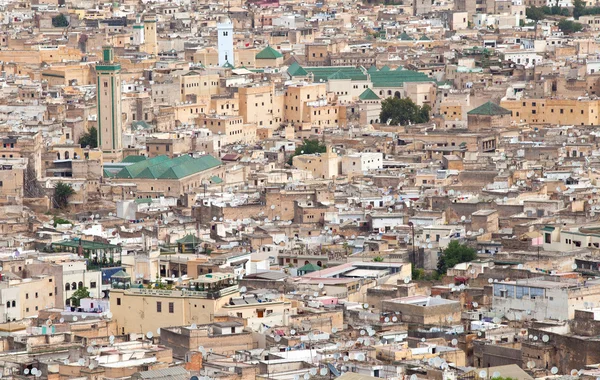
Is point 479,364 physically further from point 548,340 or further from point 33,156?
point 33,156

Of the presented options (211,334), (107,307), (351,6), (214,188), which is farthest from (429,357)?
(351,6)

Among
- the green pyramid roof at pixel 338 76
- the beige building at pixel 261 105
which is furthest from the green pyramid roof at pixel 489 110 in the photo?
the green pyramid roof at pixel 338 76

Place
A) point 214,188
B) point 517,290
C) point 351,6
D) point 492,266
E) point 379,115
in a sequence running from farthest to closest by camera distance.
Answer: point 351,6
point 379,115
point 214,188
point 492,266
point 517,290

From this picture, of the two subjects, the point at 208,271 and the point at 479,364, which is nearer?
the point at 479,364

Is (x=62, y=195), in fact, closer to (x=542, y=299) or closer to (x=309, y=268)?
(x=309, y=268)

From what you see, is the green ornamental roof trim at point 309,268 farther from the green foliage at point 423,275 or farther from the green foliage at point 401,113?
the green foliage at point 401,113

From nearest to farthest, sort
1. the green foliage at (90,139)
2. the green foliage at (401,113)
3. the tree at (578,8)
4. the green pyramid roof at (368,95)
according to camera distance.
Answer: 1. the green foliage at (90,139)
2. the green foliage at (401,113)
3. the green pyramid roof at (368,95)
4. the tree at (578,8)
